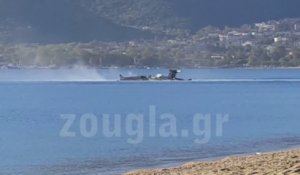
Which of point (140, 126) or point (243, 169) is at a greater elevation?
point (243, 169)

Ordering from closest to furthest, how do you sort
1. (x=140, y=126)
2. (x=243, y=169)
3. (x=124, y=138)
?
1. (x=243, y=169)
2. (x=124, y=138)
3. (x=140, y=126)

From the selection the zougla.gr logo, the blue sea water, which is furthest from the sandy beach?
the zougla.gr logo

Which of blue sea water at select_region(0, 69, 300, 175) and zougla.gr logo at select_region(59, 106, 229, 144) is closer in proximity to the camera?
blue sea water at select_region(0, 69, 300, 175)

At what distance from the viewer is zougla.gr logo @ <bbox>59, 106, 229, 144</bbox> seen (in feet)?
131

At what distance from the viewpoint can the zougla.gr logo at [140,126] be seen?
4003 cm

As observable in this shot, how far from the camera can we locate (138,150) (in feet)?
110

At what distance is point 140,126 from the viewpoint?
155 feet

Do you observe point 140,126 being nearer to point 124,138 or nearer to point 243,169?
point 124,138

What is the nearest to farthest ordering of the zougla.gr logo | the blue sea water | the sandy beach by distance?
the sandy beach
the blue sea water
the zougla.gr logo

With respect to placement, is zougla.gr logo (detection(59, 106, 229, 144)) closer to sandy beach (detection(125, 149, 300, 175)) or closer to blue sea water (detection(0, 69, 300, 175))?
blue sea water (detection(0, 69, 300, 175))

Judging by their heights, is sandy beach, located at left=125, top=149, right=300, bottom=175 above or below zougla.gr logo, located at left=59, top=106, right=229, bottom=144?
above

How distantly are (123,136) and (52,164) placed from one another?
31.7 feet

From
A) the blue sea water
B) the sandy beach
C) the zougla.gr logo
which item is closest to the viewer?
the sandy beach

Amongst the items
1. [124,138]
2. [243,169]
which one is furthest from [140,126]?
[243,169]
